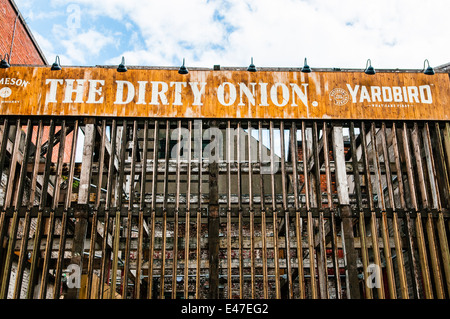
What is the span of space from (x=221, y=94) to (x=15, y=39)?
310 inches

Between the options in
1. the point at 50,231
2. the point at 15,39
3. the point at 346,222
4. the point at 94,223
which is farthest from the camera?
the point at 15,39

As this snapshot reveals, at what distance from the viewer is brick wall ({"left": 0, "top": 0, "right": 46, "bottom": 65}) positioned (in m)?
13.0

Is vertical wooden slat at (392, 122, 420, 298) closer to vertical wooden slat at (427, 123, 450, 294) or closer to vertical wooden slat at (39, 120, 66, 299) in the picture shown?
vertical wooden slat at (427, 123, 450, 294)

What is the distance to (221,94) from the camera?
9812mm

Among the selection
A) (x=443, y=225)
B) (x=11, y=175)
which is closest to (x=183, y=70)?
(x=11, y=175)

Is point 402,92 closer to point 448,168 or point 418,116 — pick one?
point 418,116

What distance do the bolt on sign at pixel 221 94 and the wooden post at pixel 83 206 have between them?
1.66 feet

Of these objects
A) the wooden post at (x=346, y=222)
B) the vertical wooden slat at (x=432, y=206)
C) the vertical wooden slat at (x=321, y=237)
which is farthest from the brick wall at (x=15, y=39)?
the vertical wooden slat at (x=432, y=206)

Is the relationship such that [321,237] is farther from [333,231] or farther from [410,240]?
[410,240]

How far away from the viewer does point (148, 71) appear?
9.94 meters

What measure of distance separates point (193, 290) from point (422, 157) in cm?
912
